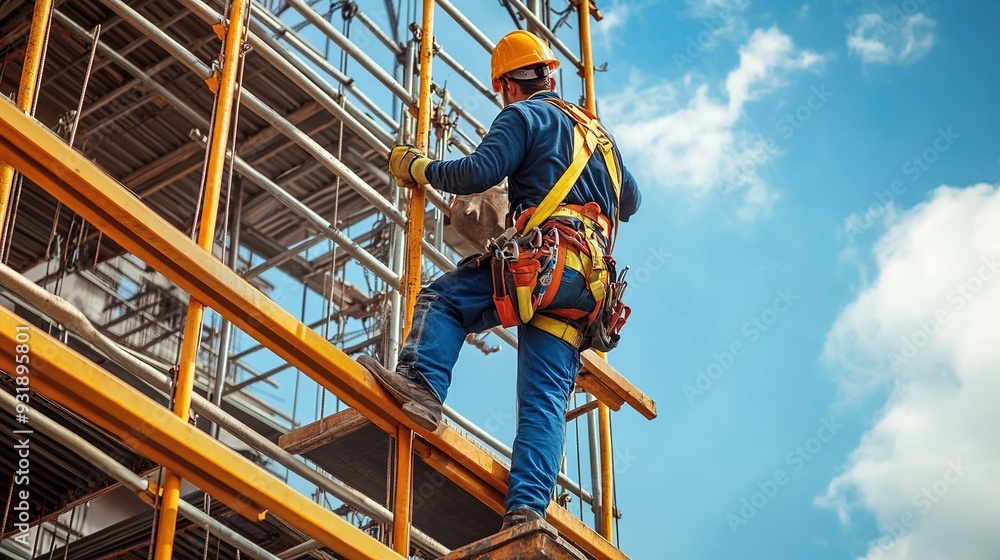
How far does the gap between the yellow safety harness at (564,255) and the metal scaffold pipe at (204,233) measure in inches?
48.7

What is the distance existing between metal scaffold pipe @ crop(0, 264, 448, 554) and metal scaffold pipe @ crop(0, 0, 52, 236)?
28cm

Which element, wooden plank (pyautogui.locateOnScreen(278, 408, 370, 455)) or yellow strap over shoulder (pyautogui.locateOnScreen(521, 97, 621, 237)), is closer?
wooden plank (pyautogui.locateOnScreen(278, 408, 370, 455))

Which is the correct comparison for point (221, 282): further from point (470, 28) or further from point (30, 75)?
point (470, 28)

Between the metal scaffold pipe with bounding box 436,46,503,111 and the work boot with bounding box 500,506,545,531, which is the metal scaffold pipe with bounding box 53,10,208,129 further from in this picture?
Answer: the work boot with bounding box 500,506,545,531

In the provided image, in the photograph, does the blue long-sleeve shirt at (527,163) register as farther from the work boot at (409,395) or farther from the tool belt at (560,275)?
the work boot at (409,395)

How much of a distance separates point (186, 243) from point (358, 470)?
1845mm

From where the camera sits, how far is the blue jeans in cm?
560

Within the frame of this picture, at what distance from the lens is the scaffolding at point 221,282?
4633 millimetres

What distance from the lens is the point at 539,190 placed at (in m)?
6.05

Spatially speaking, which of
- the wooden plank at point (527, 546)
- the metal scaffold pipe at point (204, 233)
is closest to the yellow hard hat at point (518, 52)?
the metal scaffold pipe at point (204, 233)

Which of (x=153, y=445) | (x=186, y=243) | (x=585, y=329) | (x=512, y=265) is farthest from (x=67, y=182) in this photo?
(x=585, y=329)

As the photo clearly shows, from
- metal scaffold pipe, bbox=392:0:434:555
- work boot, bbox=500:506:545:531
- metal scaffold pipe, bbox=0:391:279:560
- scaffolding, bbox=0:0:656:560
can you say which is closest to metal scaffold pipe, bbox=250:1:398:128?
scaffolding, bbox=0:0:656:560

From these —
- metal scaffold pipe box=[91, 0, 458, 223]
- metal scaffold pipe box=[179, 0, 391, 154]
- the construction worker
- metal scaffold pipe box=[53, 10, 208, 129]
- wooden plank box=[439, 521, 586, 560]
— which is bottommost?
wooden plank box=[439, 521, 586, 560]

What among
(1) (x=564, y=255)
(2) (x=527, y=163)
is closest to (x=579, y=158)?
(2) (x=527, y=163)
